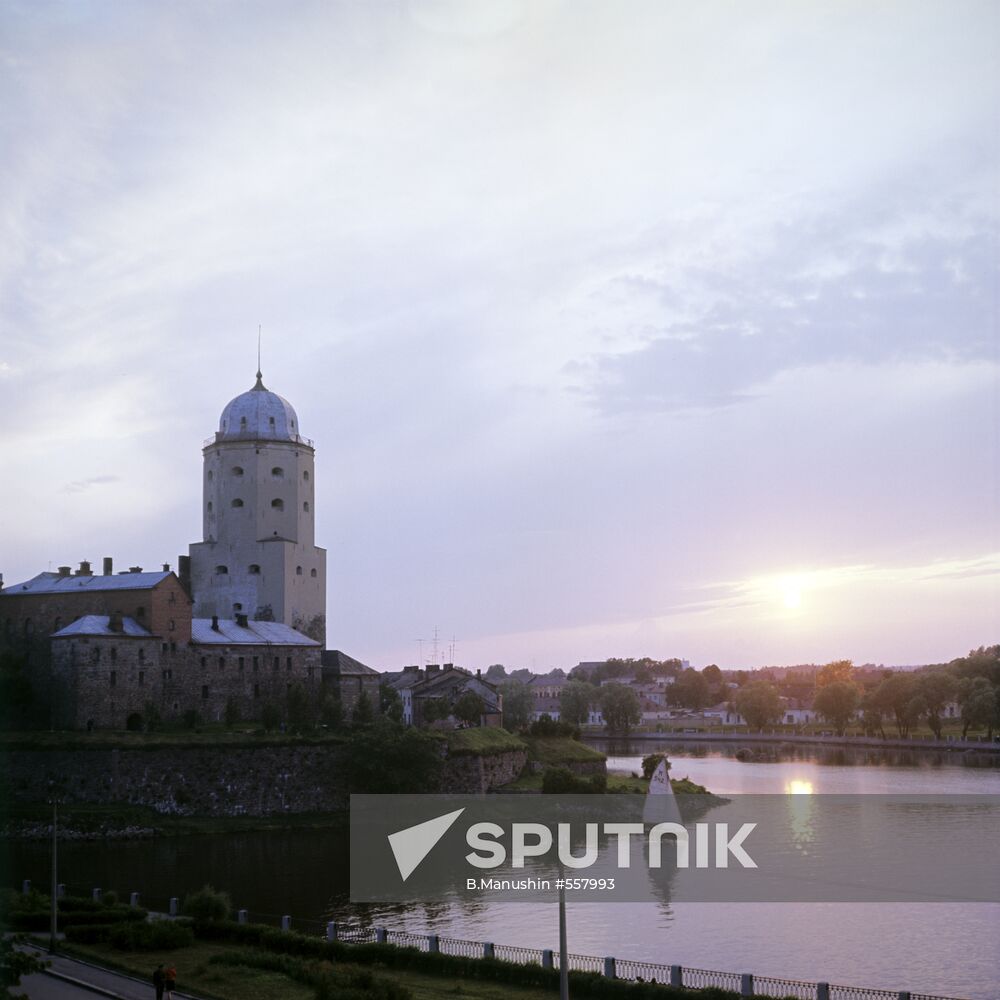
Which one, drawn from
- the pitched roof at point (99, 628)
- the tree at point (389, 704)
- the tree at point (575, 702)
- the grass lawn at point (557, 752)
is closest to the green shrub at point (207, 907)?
the pitched roof at point (99, 628)

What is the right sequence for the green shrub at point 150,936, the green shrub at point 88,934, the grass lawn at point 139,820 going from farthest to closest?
the grass lawn at point 139,820, the green shrub at point 88,934, the green shrub at point 150,936

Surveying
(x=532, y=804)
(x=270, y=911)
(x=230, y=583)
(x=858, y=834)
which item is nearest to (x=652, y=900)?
(x=270, y=911)

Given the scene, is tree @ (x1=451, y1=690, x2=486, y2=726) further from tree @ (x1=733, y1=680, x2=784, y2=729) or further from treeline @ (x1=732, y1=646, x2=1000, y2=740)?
tree @ (x1=733, y1=680, x2=784, y2=729)

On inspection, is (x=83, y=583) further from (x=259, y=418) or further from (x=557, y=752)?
(x=557, y=752)

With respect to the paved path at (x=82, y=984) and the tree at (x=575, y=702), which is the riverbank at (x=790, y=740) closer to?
the tree at (x=575, y=702)

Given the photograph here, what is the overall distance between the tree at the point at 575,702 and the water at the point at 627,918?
295 ft

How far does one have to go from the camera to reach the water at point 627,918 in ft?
119

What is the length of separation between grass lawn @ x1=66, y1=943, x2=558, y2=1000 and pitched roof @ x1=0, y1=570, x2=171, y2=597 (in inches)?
1643

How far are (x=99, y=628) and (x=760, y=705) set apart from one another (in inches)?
4350

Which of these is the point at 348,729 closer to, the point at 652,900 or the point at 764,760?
the point at 652,900

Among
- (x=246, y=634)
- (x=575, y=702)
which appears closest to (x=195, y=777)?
(x=246, y=634)

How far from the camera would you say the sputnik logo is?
57.0m

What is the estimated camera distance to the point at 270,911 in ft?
145

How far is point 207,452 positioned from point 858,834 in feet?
178
